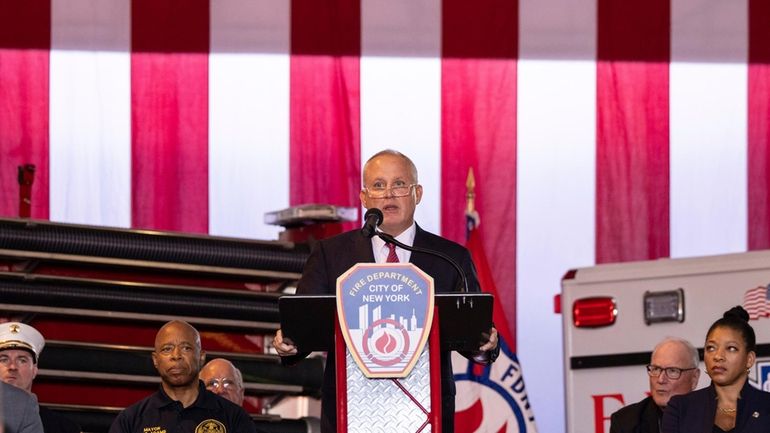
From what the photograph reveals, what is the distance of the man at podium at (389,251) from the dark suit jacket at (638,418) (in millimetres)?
2045

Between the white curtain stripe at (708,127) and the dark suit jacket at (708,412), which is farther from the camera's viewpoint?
the white curtain stripe at (708,127)

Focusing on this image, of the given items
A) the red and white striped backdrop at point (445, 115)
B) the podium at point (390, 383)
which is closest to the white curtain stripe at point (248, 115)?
the red and white striped backdrop at point (445, 115)

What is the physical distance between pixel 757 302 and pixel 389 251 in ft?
8.52

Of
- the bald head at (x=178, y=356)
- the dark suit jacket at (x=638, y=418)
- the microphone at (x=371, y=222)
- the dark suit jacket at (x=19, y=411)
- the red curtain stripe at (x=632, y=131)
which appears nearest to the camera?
the microphone at (x=371, y=222)

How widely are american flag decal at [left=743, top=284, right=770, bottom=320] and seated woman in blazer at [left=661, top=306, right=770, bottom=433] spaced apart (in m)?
1.02

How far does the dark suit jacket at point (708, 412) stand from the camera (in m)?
6.48

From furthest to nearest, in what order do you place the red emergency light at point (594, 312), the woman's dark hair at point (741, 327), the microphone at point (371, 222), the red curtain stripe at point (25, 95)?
1. the red curtain stripe at point (25, 95)
2. the red emergency light at point (594, 312)
3. the woman's dark hair at point (741, 327)
4. the microphone at point (371, 222)

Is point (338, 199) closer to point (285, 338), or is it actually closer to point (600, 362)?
point (600, 362)

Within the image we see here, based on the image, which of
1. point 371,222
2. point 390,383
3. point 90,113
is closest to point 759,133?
point 90,113

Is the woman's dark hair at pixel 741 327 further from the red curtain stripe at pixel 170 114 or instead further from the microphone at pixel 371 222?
the red curtain stripe at pixel 170 114

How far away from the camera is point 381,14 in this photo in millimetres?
10164

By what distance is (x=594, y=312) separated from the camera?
27.3 feet

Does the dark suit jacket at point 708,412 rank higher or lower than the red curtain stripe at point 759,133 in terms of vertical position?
lower

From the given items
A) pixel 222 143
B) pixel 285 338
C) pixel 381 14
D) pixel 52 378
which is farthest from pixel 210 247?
pixel 285 338
